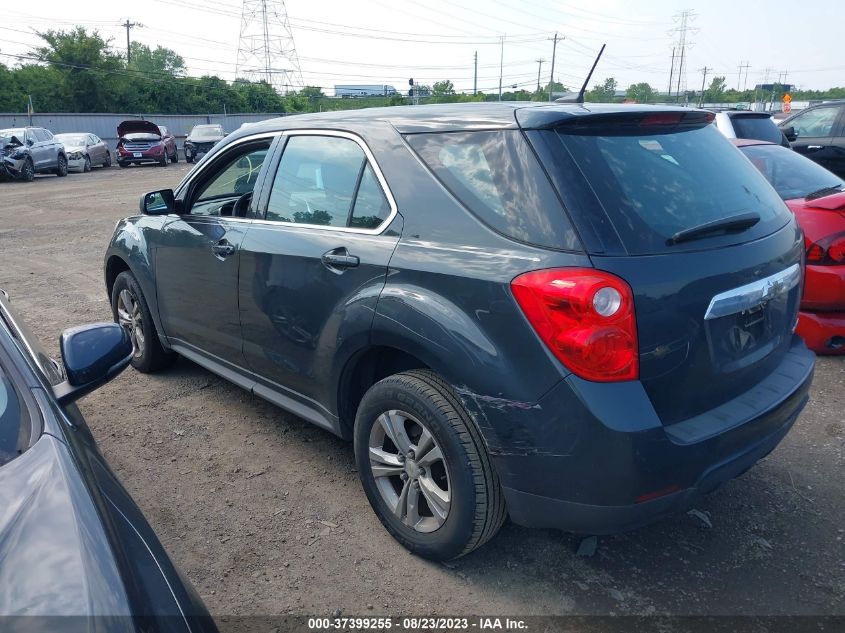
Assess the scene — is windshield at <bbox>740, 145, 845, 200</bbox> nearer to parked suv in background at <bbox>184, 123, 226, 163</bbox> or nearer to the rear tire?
the rear tire

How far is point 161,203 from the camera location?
4211mm

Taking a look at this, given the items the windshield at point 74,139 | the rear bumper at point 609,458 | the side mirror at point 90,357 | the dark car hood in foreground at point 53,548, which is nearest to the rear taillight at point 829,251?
the rear bumper at point 609,458

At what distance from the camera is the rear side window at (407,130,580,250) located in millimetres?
2371

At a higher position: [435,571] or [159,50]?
[159,50]

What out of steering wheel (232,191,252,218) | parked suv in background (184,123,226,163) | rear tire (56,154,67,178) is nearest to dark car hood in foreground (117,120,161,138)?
parked suv in background (184,123,226,163)

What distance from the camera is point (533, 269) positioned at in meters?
2.33

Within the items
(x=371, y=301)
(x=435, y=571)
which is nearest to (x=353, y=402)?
(x=371, y=301)

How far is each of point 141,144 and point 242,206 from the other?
27.8 meters

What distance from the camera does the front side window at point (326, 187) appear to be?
3.01 m

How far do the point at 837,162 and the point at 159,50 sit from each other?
353 ft

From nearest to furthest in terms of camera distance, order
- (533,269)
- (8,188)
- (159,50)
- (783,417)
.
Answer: (533,269), (783,417), (8,188), (159,50)

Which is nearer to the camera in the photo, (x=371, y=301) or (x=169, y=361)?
(x=371, y=301)

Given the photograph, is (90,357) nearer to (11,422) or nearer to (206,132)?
(11,422)

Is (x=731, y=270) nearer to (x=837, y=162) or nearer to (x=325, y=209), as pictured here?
(x=325, y=209)
